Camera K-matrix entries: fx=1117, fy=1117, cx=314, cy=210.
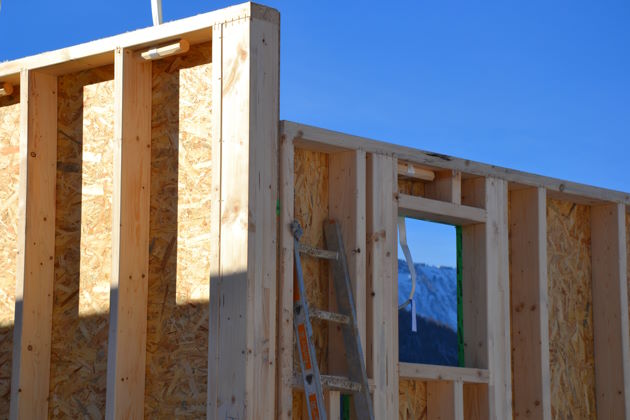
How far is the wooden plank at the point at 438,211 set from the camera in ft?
30.3

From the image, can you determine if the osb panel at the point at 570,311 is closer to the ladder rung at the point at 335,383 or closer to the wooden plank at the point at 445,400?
the wooden plank at the point at 445,400

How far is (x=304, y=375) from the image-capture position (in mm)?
8008

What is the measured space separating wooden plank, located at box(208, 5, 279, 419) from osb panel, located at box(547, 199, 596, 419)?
13.5 ft

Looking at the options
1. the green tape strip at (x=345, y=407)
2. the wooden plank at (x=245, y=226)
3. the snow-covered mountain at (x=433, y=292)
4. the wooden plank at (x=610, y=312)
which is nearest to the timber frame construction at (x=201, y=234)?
the wooden plank at (x=245, y=226)

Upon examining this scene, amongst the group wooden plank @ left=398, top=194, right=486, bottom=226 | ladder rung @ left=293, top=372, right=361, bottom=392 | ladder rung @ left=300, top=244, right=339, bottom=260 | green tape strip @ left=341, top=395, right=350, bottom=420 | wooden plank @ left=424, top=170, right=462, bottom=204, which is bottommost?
green tape strip @ left=341, top=395, right=350, bottom=420

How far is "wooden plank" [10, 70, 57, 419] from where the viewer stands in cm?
794

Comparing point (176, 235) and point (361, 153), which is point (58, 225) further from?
point (361, 153)

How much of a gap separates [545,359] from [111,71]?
472 centimetres

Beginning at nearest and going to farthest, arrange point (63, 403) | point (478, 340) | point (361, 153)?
1. point (63, 403)
2. point (361, 153)
3. point (478, 340)

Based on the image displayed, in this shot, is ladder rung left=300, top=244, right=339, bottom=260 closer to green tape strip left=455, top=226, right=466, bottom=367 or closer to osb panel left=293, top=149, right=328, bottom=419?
osb panel left=293, top=149, right=328, bottom=419

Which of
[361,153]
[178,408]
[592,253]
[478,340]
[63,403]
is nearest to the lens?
[178,408]

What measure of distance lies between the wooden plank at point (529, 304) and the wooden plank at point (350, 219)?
220 centimetres

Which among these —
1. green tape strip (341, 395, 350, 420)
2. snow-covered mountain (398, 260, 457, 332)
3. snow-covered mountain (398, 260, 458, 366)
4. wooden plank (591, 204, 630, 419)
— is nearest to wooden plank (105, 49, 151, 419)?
green tape strip (341, 395, 350, 420)

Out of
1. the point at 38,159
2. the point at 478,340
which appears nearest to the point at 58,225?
the point at 38,159
